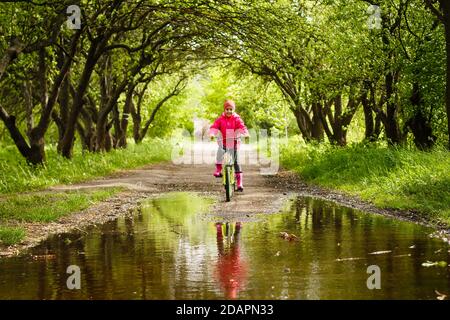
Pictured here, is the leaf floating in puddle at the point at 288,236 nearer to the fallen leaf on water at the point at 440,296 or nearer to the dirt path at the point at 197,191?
the dirt path at the point at 197,191

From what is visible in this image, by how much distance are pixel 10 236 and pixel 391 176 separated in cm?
986

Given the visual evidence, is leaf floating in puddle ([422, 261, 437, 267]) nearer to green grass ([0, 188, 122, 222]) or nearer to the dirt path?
the dirt path

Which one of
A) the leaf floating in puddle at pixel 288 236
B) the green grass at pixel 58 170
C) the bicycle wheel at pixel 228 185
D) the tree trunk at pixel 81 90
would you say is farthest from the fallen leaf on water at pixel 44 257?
the tree trunk at pixel 81 90

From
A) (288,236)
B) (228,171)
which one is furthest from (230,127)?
(288,236)

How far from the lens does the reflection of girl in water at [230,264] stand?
661 centimetres

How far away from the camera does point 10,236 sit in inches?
388

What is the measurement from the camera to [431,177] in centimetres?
1445

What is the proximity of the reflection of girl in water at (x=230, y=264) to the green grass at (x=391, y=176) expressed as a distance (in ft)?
11.8

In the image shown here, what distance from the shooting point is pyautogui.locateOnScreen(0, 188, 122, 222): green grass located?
12133 mm

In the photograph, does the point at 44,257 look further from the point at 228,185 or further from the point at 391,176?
the point at 391,176

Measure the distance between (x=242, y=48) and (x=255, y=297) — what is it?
19.2m

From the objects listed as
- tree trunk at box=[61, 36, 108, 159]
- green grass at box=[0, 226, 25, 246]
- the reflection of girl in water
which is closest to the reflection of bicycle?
the reflection of girl in water

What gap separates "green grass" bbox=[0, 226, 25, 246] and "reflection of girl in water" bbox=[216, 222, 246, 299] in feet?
9.63
